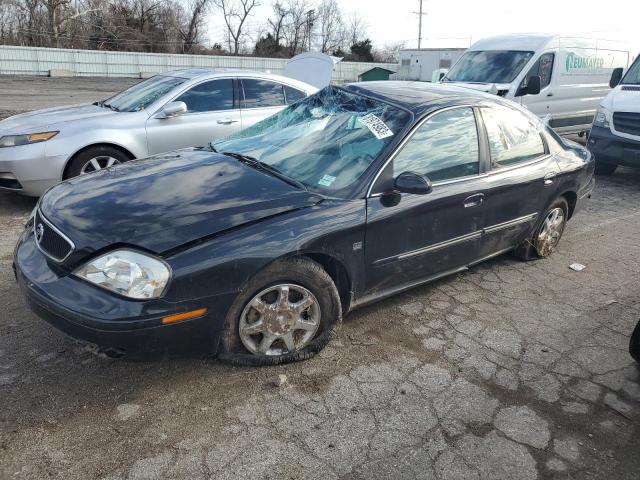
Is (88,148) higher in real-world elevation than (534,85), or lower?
lower

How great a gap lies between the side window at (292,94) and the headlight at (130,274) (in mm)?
4797

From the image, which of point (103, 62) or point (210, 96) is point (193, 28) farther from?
point (210, 96)

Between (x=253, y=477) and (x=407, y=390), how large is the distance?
1047 millimetres

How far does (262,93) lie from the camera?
6.76 metres

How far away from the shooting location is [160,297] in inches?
99.4

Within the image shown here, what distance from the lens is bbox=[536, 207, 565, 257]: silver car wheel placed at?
483cm

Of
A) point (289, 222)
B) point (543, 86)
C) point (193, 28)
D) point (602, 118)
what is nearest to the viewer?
point (289, 222)

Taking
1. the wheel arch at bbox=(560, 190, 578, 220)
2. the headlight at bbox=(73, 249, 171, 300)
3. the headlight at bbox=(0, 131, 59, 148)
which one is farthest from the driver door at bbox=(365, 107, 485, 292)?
the headlight at bbox=(0, 131, 59, 148)

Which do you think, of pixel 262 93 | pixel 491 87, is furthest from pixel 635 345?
pixel 491 87

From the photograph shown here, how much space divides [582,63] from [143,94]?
8636 mm

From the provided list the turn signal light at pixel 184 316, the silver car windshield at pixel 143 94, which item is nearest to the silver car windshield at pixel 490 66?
the silver car windshield at pixel 143 94

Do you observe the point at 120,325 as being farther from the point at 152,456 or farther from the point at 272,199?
the point at 272,199

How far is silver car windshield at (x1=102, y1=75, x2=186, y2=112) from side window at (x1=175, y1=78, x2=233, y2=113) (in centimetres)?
21

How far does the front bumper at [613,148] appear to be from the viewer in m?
8.00
